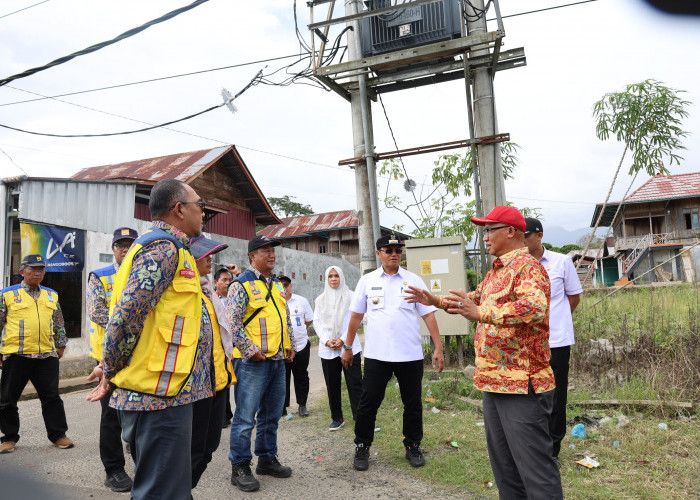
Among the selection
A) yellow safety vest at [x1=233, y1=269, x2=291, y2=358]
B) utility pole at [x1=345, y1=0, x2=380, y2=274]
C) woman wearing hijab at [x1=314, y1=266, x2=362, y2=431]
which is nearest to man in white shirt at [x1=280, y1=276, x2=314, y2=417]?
woman wearing hijab at [x1=314, y1=266, x2=362, y2=431]

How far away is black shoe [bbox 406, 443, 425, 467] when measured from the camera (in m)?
4.39

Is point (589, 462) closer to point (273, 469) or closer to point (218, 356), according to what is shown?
point (273, 469)

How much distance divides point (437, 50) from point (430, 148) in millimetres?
1337

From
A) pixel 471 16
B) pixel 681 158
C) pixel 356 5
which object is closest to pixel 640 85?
pixel 681 158

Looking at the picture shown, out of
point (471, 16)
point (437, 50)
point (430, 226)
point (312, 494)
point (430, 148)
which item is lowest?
point (312, 494)

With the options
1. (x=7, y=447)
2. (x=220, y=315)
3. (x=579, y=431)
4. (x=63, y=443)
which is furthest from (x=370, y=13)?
(x=7, y=447)

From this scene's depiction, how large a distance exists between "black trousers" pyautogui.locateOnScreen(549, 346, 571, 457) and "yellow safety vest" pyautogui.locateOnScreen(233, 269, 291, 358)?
226 cm

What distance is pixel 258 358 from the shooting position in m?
4.03

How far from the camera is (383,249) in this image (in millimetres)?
4762

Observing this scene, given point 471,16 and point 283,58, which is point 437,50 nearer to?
point 471,16

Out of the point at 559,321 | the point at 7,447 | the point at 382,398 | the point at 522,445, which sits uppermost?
the point at 559,321

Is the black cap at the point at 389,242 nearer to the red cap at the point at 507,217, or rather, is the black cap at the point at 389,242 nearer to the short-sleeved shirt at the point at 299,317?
the red cap at the point at 507,217

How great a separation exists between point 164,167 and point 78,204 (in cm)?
818

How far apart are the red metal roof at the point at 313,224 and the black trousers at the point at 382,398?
27722 millimetres
